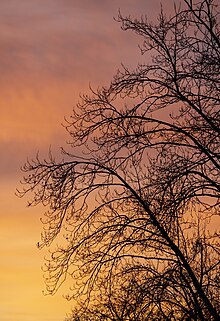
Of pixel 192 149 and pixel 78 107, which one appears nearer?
pixel 192 149

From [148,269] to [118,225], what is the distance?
1.07 m

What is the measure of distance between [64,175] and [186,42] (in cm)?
339

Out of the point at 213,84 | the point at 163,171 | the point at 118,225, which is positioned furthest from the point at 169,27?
the point at 118,225

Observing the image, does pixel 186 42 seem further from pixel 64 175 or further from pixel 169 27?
pixel 64 175

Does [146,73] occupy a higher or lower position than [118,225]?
higher

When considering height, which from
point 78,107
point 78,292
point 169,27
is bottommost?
point 78,292

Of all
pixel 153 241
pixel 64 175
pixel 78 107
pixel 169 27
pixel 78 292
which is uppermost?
pixel 169 27

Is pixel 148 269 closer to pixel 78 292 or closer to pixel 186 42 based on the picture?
pixel 78 292

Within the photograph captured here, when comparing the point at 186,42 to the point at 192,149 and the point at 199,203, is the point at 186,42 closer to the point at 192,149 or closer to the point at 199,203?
the point at 192,149

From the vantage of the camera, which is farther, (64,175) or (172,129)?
(64,175)

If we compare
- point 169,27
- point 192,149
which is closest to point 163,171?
point 192,149

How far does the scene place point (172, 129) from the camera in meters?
13.8

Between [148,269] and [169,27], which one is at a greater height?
[169,27]

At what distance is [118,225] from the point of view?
14523 mm
